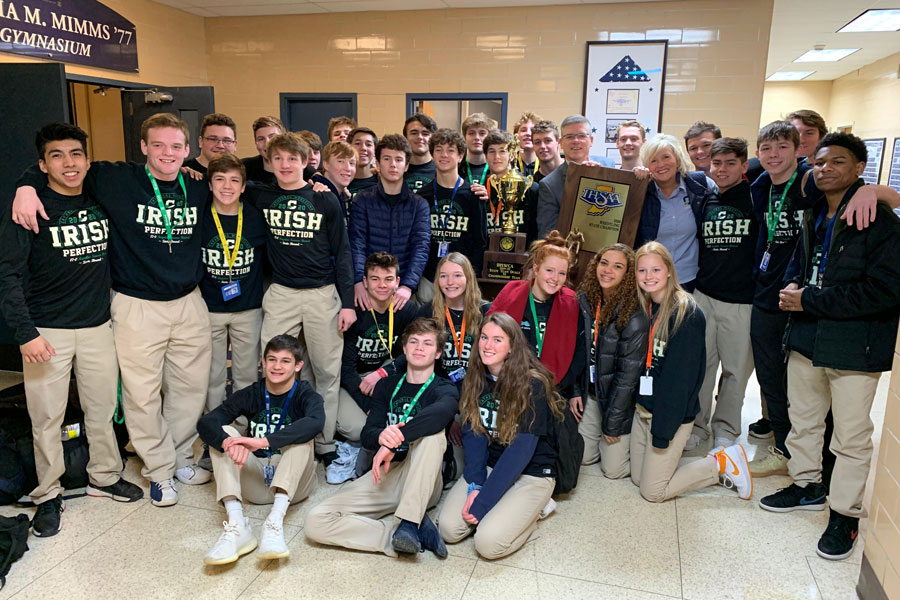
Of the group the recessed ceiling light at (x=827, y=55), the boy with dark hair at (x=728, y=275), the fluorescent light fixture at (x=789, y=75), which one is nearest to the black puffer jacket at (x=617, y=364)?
the boy with dark hair at (x=728, y=275)

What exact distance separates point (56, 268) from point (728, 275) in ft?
10.8

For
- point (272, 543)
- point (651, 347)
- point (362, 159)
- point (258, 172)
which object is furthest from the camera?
point (362, 159)

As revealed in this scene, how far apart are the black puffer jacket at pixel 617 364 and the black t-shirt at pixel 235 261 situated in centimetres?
170

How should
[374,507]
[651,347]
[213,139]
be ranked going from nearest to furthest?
[374,507], [651,347], [213,139]

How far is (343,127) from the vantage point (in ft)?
13.8

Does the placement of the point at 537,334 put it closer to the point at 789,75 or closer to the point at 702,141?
the point at 702,141

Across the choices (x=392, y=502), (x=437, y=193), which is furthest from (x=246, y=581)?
(x=437, y=193)

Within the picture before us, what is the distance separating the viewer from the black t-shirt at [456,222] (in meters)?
3.56

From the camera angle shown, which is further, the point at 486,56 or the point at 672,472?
the point at 486,56

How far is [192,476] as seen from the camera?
3061mm

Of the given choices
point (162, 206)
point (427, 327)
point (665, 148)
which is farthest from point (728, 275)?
point (162, 206)

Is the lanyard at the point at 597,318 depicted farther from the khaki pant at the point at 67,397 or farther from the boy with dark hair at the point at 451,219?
the khaki pant at the point at 67,397

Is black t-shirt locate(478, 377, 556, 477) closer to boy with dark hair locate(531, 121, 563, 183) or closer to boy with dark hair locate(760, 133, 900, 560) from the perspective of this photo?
boy with dark hair locate(760, 133, 900, 560)

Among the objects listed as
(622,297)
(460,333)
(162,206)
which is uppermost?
(162,206)
